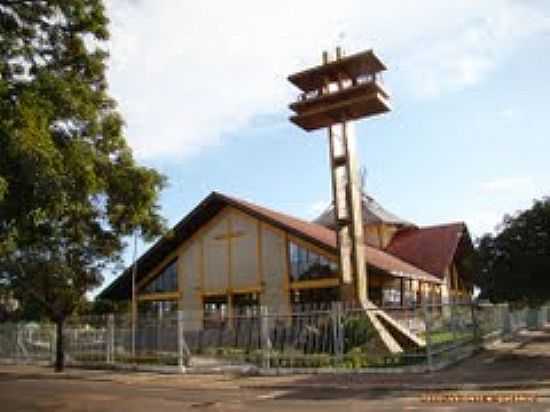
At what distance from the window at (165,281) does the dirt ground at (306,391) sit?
50.3 feet

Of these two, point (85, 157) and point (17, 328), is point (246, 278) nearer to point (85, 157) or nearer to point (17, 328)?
point (17, 328)

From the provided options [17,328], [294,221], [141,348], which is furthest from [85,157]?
[294,221]

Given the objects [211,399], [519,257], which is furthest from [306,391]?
[519,257]

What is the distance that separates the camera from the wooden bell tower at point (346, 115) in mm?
24875

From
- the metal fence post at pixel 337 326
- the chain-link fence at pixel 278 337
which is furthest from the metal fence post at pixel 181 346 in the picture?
the metal fence post at pixel 337 326

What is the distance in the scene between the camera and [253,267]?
105ft

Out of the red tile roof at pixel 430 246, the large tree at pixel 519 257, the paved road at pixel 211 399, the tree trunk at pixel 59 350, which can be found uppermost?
the red tile roof at pixel 430 246

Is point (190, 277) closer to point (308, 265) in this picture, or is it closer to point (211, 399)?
point (308, 265)

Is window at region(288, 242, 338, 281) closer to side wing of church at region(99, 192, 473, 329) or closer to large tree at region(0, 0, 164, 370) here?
side wing of church at region(99, 192, 473, 329)

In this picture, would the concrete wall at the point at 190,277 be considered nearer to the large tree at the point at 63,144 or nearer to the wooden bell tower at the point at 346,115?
the wooden bell tower at the point at 346,115

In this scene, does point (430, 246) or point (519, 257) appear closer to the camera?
point (519, 257)

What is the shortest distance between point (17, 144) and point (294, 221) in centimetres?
2440

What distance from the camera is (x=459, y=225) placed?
4091 centimetres

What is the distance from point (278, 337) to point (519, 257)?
23.8 ft
